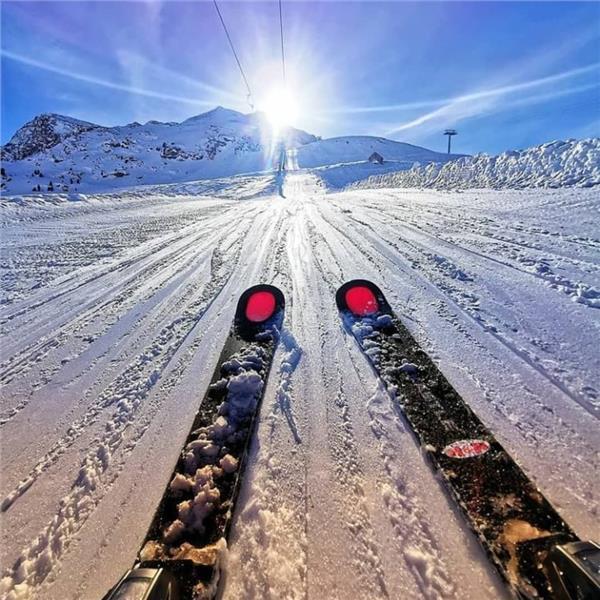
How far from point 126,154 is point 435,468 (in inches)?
1683

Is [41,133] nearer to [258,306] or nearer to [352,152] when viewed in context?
[352,152]

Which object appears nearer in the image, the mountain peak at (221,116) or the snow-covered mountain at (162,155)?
the snow-covered mountain at (162,155)

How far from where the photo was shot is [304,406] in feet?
7.41

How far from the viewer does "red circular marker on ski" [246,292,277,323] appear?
3.33 m

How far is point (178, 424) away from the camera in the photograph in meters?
2.18

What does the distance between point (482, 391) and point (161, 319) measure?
9.89ft

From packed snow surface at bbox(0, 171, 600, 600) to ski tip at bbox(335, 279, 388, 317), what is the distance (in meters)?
0.21

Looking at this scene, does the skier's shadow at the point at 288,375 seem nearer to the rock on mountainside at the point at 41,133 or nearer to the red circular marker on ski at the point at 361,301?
the red circular marker on ski at the point at 361,301

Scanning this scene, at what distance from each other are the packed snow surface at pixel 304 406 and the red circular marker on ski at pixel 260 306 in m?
0.22

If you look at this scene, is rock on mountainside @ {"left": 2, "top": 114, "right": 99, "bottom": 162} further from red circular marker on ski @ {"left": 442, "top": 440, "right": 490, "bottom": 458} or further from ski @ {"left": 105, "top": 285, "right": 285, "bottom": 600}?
red circular marker on ski @ {"left": 442, "top": 440, "right": 490, "bottom": 458}

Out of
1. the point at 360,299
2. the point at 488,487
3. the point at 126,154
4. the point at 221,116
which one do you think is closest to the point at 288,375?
the point at 360,299

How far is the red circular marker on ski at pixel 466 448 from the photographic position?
5.82 feet

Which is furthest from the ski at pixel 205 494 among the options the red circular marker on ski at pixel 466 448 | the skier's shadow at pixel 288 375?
the red circular marker on ski at pixel 466 448

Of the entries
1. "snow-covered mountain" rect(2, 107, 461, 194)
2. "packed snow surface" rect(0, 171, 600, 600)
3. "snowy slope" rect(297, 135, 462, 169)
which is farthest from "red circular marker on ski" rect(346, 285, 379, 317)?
"snowy slope" rect(297, 135, 462, 169)
